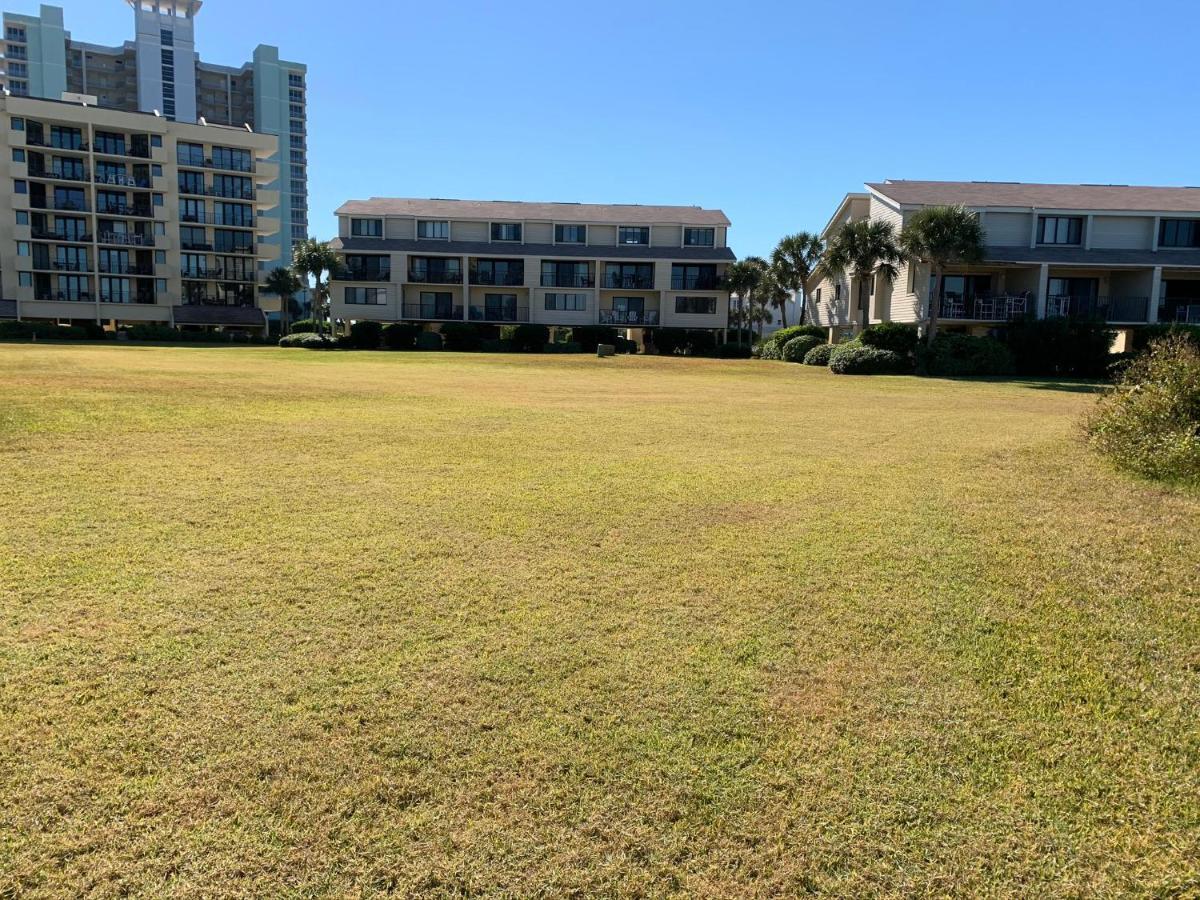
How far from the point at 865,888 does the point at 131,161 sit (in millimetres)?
84250

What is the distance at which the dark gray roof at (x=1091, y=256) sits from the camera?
4278cm

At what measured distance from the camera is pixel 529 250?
2525 inches

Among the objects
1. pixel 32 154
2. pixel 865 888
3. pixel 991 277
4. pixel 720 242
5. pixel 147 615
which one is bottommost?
pixel 865 888

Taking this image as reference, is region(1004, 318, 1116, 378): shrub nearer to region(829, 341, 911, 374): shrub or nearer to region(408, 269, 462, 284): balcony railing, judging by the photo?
region(829, 341, 911, 374): shrub

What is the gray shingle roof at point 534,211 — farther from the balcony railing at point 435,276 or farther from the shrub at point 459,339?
the shrub at point 459,339

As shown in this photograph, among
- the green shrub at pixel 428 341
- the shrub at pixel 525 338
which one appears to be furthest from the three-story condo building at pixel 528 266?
the shrub at pixel 525 338

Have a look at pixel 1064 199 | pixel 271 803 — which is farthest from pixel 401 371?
pixel 1064 199

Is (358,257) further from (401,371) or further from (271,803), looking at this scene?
(271,803)

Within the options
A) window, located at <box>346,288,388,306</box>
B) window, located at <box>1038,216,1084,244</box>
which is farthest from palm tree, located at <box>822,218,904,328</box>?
window, located at <box>346,288,388,306</box>

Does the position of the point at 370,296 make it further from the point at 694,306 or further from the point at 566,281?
the point at 694,306

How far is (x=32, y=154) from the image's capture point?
69.7 m

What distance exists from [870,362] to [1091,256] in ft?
50.7

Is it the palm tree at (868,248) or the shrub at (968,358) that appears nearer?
the shrub at (968,358)

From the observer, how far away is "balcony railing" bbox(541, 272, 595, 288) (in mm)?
64000
